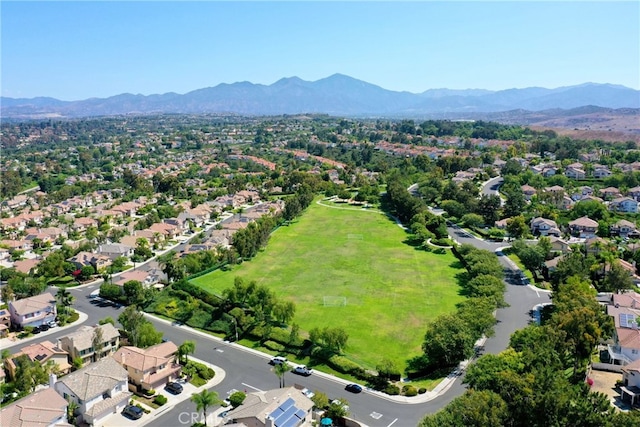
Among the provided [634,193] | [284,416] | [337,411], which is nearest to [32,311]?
[284,416]

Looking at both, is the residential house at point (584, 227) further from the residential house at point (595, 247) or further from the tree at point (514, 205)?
the residential house at point (595, 247)

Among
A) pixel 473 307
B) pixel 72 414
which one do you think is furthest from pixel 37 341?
pixel 473 307

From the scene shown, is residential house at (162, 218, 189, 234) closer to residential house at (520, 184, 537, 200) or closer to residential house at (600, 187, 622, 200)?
residential house at (520, 184, 537, 200)

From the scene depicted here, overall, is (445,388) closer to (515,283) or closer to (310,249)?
(515,283)

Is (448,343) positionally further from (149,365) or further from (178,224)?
(178,224)

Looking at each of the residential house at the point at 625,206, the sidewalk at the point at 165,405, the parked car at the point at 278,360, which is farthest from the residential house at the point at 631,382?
the residential house at the point at 625,206
